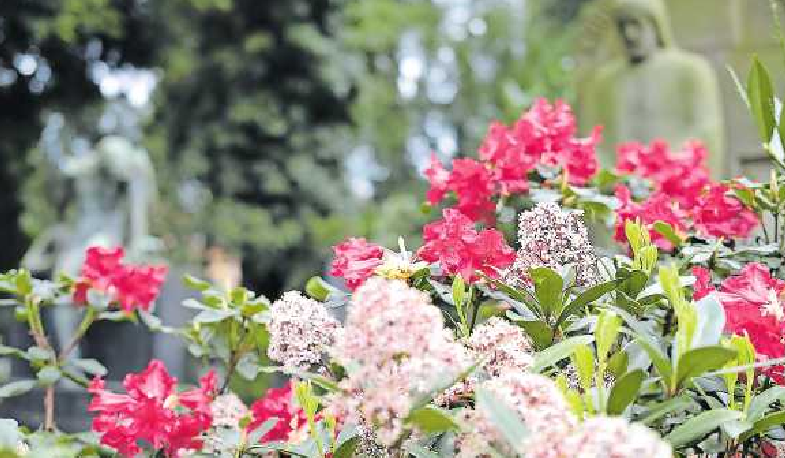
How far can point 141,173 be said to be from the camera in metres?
7.86

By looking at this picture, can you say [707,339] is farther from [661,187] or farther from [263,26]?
[263,26]

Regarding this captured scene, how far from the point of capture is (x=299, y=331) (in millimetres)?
1376

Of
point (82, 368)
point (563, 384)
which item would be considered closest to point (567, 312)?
point (563, 384)

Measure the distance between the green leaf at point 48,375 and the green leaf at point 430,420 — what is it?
1.31m

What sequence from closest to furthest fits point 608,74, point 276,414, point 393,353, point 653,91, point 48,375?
point 393,353
point 276,414
point 48,375
point 653,91
point 608,74

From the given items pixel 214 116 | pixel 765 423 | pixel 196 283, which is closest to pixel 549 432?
pixel 765 423

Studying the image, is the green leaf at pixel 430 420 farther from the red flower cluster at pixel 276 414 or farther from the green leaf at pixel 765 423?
the red flower cluster at pixel 276 414

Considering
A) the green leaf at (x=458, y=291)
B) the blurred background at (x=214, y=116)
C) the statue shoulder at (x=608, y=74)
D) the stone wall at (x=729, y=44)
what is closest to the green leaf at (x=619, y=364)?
the green leaf at (x=458, y=291)

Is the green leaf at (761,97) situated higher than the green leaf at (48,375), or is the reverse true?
the green leaf at (761,97)

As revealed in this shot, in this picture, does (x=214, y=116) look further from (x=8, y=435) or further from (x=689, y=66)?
(x=8, y=435)

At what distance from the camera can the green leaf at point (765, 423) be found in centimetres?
114

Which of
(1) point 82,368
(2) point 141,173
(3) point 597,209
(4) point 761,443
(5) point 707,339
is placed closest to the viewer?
(5) point 707,339

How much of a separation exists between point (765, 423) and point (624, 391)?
225mm

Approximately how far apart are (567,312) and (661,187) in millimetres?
1081
